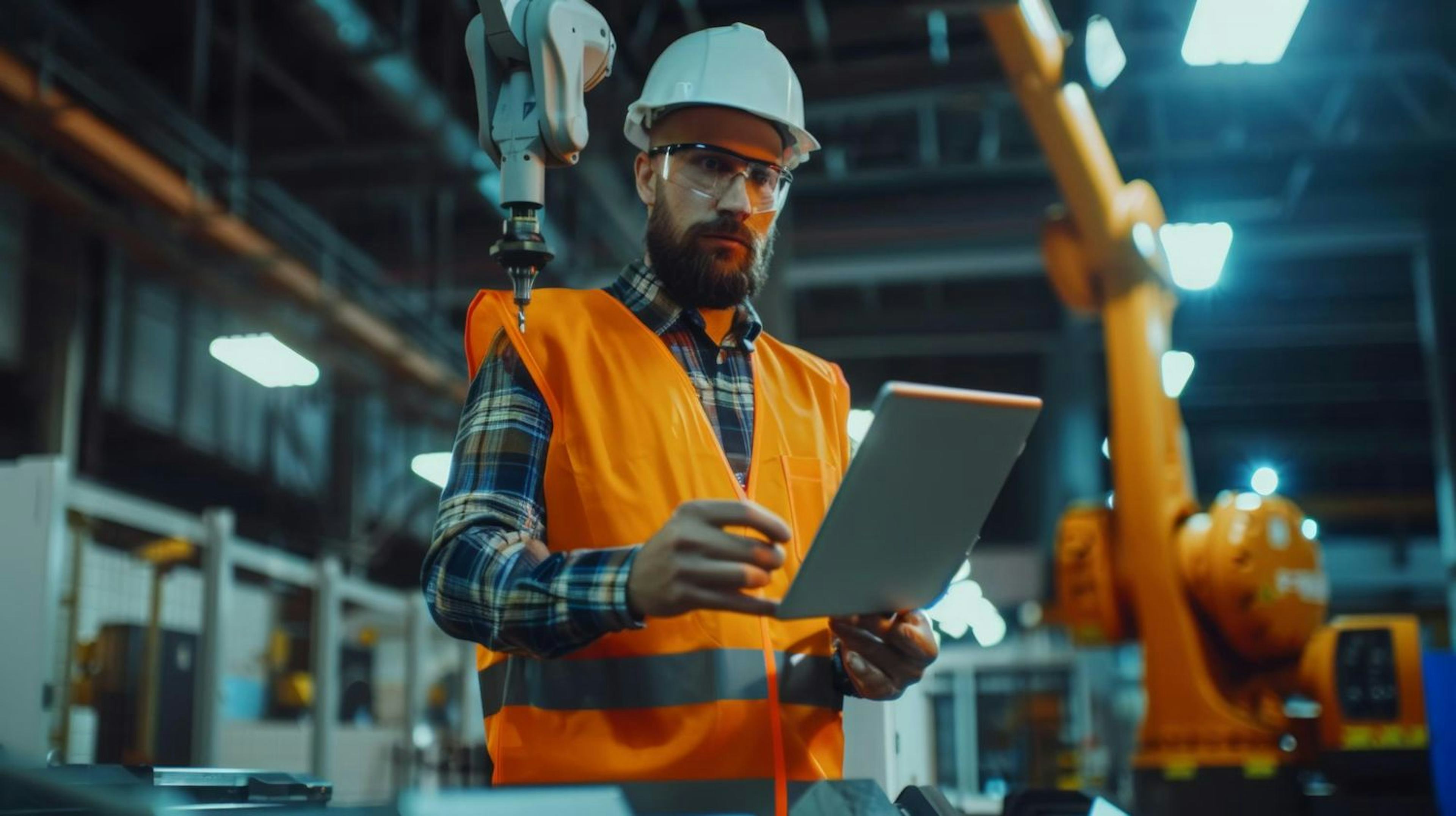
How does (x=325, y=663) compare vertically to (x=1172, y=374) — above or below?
below

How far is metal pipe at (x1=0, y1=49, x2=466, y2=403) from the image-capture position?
6.18m

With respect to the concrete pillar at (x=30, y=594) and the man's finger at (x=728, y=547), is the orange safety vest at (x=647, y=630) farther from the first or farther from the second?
the concrete pillar at (x=30, y=594)

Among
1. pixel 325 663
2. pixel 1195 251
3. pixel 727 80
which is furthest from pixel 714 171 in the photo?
pixel 1195 251

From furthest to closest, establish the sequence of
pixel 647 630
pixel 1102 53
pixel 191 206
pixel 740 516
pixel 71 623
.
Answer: pixel 191 206
pixel 1102 53
pixel 71 623
pixel 647 630
pixel 740 516

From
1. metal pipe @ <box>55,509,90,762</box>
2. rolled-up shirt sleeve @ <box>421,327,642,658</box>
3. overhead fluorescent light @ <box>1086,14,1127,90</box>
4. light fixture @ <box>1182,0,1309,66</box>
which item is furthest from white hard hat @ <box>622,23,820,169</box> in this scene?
overhead fluorescent light @ <box>1086,14,1127,90</box>

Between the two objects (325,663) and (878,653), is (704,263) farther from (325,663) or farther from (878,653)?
(325,663)

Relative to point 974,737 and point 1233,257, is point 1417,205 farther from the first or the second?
point 974,737

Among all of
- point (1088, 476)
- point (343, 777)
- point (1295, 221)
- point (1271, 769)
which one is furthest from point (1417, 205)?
point (343, 777)

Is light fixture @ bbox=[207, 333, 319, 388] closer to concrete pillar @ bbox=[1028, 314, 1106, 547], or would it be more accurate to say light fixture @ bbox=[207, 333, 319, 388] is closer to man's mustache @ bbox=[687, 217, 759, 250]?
concrete pillar @ bbox=[1028, 314, 1106, 547]

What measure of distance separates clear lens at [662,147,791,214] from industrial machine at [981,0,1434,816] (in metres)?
4.42

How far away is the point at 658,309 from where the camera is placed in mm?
1802

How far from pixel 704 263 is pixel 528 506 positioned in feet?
1.34

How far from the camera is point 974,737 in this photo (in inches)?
430

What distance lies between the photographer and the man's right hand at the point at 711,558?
4.12 ft
